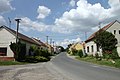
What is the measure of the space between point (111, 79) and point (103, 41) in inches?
1108

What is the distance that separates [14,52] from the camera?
3869 cm

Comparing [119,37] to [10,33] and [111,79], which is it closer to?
[10,33]

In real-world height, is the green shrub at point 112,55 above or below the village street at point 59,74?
above

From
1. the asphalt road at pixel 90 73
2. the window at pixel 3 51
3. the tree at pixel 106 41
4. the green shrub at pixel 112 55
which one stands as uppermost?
the tree at pixel 106 41

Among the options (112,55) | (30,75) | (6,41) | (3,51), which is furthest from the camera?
(6,41)

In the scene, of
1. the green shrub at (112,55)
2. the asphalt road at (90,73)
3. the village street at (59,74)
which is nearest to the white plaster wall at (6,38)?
the green shrub at (112,55)

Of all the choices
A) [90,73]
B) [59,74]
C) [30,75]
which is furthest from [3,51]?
[90,73]

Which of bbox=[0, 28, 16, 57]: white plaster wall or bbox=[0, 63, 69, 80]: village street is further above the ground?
bbox=[0, 28, 16, 57]: white plaster wall

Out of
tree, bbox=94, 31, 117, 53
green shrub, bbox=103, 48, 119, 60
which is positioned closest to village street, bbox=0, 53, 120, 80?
green shrub, bbox=103, 48, 119, 60

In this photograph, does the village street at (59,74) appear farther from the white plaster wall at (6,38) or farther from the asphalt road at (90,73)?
the white plaster wall at (6,38)

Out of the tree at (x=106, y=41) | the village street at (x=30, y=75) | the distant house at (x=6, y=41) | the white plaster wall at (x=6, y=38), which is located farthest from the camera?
the tree at (x=106, y=41)

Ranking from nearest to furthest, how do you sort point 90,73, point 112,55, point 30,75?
point 30,75 < point 90,73 < point 112,55

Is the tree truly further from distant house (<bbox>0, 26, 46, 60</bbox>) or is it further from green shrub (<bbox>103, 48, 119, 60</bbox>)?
distant house (<bbox>0, 26, 46, 60</bbox>)

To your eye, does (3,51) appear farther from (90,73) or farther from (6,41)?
(90,73)
